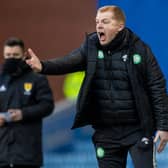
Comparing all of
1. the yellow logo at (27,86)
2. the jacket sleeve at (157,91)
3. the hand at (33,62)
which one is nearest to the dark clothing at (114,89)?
the jacket sleeve at (157,91)

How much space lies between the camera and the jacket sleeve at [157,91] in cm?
543

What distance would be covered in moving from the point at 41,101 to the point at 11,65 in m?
0.43

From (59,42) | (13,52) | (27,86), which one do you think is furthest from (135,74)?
(59,42)

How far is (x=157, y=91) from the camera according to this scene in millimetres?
5434

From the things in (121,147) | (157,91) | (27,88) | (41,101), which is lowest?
(121,147)

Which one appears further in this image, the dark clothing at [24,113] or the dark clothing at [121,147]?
the dark clothing at [24,113]

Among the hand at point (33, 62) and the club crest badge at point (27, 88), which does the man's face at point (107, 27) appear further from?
the club crest badge at point (27, 88)

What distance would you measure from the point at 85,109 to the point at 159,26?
7.66 feet

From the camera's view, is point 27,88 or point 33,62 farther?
point 27,88

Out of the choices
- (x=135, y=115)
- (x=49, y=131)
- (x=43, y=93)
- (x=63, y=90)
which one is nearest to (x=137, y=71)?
(x=135, y=115)

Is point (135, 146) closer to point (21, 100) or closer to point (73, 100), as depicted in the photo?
point (21, 100)

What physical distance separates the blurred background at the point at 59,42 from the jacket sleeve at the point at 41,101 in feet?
8.62

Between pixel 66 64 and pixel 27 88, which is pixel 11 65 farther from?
pixel 66 64

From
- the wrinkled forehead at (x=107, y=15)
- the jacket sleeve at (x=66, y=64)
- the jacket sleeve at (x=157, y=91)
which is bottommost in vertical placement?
the jacket sleeve at (x=157, y=91)
